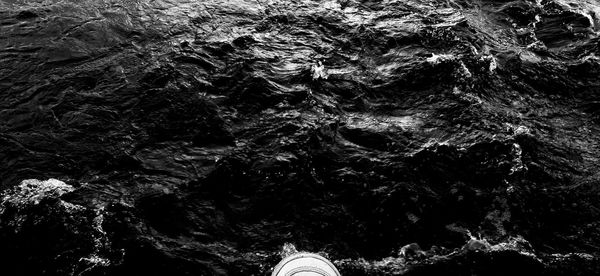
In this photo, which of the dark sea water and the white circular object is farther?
the dark sea water

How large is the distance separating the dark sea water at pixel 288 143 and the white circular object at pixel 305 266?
1.12 feet

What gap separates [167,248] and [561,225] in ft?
13.1

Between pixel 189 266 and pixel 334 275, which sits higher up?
pixel 189 266

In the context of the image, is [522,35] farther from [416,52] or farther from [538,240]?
[538,240]

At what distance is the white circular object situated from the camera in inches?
151

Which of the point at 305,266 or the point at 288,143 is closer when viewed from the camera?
the point at 305,266

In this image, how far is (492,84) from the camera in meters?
6.14

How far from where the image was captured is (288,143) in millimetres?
5195

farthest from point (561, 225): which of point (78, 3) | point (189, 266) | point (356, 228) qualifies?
point (78, 3)

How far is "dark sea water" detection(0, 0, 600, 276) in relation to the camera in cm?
437

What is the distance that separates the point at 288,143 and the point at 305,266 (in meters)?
1.68

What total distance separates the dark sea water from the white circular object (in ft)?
1.12

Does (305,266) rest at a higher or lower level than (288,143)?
lower

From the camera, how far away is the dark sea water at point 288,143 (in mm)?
4367
